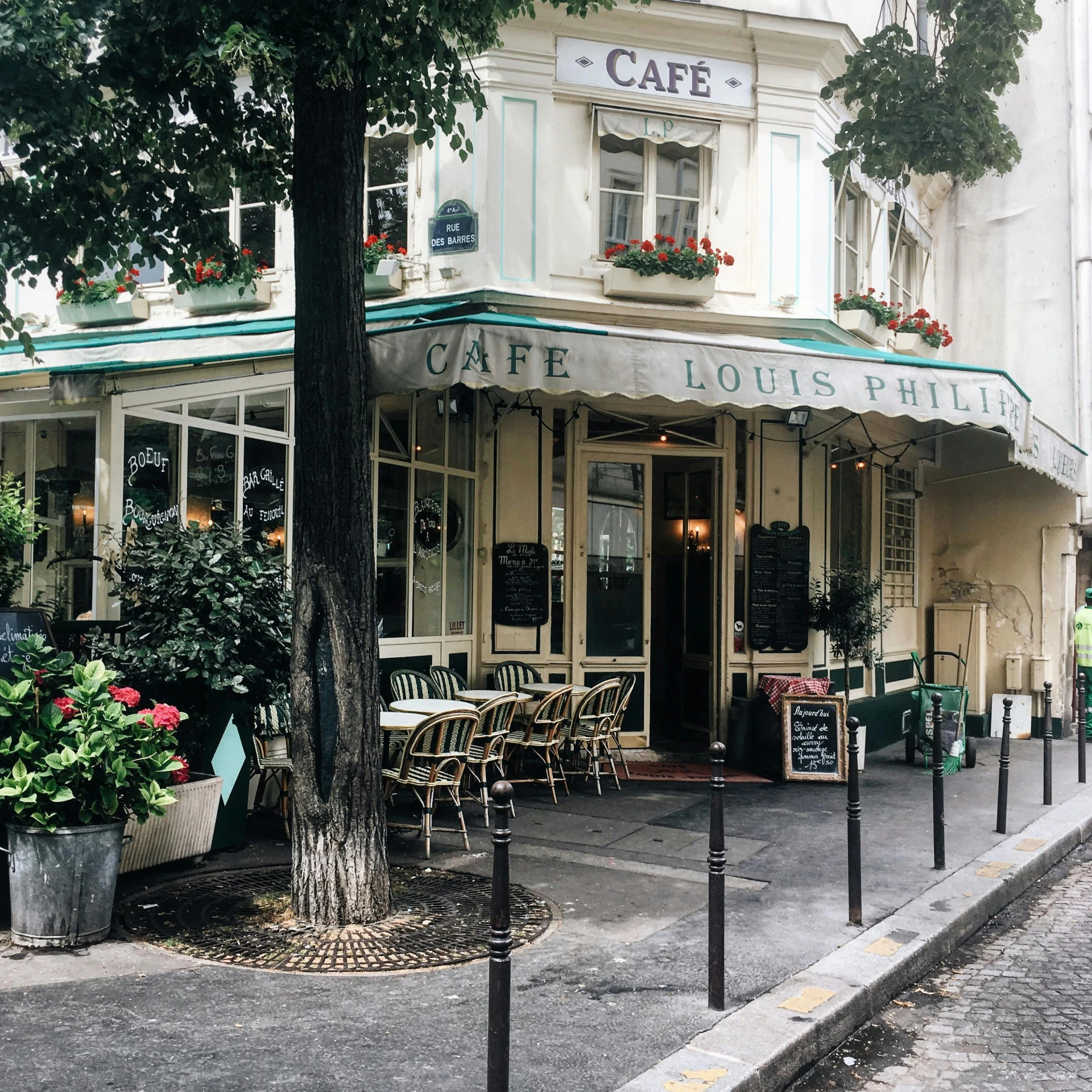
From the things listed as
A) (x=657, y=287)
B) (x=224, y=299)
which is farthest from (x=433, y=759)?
(x=224, y=299)

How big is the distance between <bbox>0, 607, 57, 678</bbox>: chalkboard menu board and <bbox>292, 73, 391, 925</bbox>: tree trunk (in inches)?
58.4

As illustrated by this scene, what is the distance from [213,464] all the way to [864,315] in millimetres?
6938

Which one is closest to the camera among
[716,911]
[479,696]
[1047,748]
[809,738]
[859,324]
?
[716,911]

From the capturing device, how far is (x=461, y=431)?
34.7 feet

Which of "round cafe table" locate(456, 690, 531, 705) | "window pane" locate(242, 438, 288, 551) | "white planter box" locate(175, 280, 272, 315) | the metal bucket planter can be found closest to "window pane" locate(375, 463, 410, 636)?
"round cafe table" locate(456, 690, 531, 705)

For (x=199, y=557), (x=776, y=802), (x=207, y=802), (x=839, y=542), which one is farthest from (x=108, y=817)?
(x=839, y=542)

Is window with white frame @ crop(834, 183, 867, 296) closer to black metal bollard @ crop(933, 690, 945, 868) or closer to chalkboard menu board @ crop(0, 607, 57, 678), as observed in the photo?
black metal bollard @ crop(933, 690, 945, 868)

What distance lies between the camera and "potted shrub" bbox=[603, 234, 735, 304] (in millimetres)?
10172

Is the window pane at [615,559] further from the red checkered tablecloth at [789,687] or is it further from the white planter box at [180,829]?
the white planter box at [180,829]

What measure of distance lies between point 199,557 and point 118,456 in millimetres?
1453

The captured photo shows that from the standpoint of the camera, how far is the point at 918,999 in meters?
5.21

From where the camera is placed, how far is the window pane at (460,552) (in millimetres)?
10383

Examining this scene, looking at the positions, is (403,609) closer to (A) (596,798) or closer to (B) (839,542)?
(A) (596,798)

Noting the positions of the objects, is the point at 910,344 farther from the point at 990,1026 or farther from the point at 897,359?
the point at 990,1026
